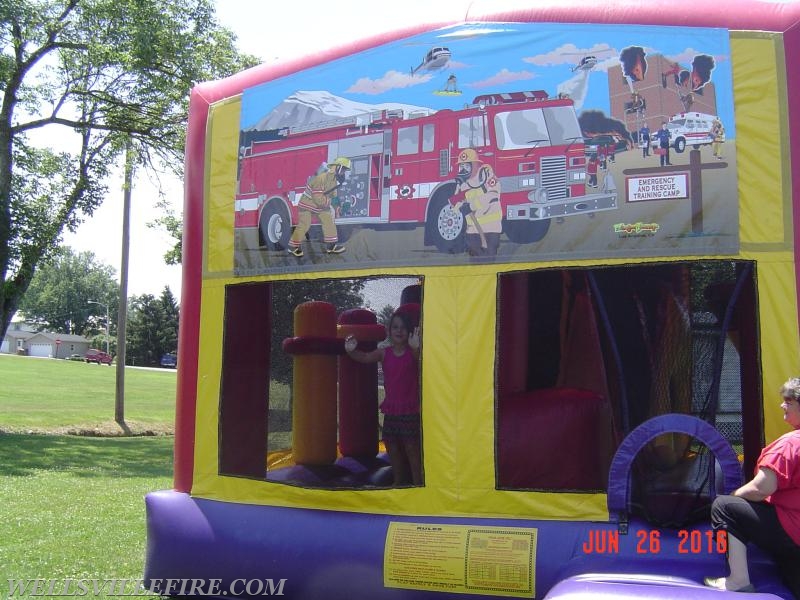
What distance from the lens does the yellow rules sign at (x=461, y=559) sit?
3.73 m

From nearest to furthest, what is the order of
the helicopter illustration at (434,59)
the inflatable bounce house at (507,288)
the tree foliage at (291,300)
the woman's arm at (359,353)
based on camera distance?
the inflatable bounce house at (507,288) → the helicopter illustration at (434,59) → the tree foliage at (291,300) → the woman's arm at (359,353)

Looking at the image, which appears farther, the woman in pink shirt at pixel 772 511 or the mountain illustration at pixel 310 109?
the mountain illustration at pixel 310 109

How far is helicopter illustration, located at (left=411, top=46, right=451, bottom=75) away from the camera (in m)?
4.22

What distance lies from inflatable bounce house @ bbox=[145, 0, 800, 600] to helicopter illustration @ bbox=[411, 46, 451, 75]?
0.02 meters

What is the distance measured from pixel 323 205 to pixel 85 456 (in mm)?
9250

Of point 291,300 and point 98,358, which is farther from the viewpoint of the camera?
point 98,358

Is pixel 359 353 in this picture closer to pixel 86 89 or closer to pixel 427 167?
pixel 427 167

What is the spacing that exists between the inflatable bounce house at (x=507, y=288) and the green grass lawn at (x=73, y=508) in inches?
34.5

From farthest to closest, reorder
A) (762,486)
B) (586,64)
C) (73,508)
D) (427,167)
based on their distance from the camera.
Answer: (73,508)
(427,167)
(586,64)
(762,486)

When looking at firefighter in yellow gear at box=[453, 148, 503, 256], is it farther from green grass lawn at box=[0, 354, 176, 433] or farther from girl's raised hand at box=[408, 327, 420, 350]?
green grass lawn at box=[0, 354, 176, 433]

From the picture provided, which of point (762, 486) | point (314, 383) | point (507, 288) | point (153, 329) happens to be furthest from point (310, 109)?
point (153, 329)

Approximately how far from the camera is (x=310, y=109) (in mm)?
4543

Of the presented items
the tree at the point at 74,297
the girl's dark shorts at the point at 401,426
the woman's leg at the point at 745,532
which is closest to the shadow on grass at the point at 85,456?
the girl's dark shorts at the point at 401,426

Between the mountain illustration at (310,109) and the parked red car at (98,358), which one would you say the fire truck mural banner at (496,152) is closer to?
the mountain illustration at (310,109)
